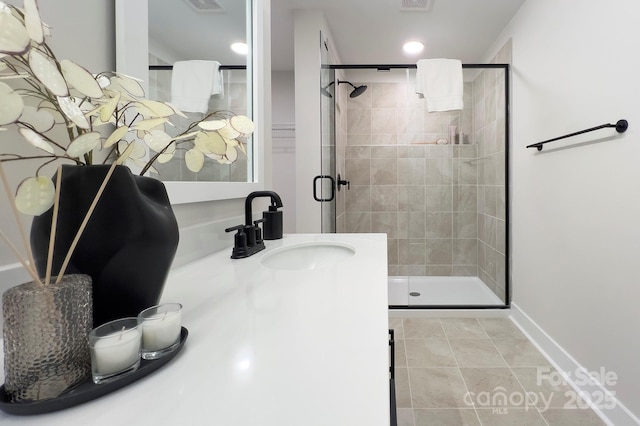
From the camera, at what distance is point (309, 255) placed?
44.6 inches

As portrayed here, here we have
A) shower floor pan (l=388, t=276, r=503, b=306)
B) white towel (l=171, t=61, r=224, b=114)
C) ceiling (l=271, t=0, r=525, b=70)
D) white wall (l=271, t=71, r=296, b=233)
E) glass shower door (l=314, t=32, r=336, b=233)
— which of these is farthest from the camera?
white wall (l=271, t=71, r=296, b=233)

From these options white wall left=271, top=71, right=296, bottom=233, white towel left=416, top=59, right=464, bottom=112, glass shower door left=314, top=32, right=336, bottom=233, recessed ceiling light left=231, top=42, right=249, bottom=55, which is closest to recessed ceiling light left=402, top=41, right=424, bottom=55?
white towel left=416, top=59, right=464, bottom=112

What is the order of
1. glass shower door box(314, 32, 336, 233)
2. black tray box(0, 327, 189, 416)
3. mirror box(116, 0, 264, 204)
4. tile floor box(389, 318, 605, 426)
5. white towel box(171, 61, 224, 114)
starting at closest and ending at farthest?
black tray box(0, 327, 189, 416) → mirror box(116, 0, 264, 204) → white towel box(171, 61, 224, 114) → tile floor box(389, 318, 605, 426) → glass shower door box(314, 32, 336, 233)

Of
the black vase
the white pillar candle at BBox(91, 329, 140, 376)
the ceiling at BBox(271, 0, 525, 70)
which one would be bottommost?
the white pillar candle at BBox(91, 329, 140, 376)

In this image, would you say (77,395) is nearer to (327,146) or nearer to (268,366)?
(268,366)

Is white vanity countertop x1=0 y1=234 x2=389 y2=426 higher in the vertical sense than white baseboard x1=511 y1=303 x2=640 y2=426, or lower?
higher

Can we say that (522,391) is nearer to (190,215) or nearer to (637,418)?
(637,418)

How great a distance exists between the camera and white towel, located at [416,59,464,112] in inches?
93.7

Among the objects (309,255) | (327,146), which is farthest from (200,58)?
(327,146)

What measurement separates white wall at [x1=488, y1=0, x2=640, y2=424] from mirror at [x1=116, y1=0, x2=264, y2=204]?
59.4 inches

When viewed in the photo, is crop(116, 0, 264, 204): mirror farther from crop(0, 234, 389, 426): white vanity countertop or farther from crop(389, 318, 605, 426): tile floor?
crop(389, 318, 605, 426): tile floor

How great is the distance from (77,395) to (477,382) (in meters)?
1.79

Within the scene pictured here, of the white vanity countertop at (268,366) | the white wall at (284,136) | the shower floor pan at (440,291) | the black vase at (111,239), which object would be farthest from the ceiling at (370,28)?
the shower floor pan at (440,291)

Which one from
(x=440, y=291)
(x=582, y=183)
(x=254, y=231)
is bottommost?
(x=440, y=291)
